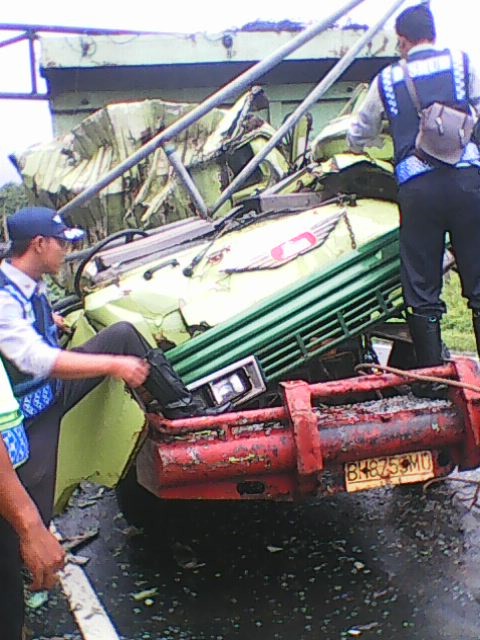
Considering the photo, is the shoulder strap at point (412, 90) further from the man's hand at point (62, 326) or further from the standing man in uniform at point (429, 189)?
the man's hand at point (62, 326)

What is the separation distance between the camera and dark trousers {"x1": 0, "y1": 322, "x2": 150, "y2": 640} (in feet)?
8.20

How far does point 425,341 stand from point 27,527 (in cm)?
218

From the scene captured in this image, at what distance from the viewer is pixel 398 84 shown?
12.8 ft

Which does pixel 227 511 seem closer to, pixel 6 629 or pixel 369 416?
pixel 369 416

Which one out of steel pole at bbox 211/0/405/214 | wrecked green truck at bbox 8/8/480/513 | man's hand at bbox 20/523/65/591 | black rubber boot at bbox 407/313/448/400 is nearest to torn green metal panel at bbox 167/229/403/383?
wrecked green truck at bbox 8/8/480/513

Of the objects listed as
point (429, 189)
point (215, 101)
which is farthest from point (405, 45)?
point (215, 101)

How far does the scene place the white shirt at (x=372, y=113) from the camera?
12.7 ft

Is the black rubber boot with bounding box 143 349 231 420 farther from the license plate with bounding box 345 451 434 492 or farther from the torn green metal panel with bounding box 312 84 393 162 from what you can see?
the torn green metal panel with bounding box 312 84 393 162

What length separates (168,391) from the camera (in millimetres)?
3426

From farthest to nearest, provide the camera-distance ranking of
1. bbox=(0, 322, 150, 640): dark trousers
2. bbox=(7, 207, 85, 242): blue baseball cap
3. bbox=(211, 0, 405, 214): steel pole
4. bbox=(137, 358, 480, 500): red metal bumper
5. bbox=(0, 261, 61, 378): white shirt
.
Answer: bbox=(211, 0, 405, 214): steel pole
bbox=(137, 358, 480, 500): red metal bumper
bbox=(7, 207, 85, 242): blue baseball cap
bbox=(0, 261, 61, 378): white shirt
bbox=(0, 322, 150, 640): dark trousers

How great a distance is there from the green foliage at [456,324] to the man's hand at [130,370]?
14.4ft

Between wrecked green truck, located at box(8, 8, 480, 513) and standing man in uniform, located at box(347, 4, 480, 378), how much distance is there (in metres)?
0.15

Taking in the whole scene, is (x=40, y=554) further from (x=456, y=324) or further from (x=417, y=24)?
(x=456, y=324)

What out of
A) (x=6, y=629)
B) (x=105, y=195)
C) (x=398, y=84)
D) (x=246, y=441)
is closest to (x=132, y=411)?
(x=246, y=441)
